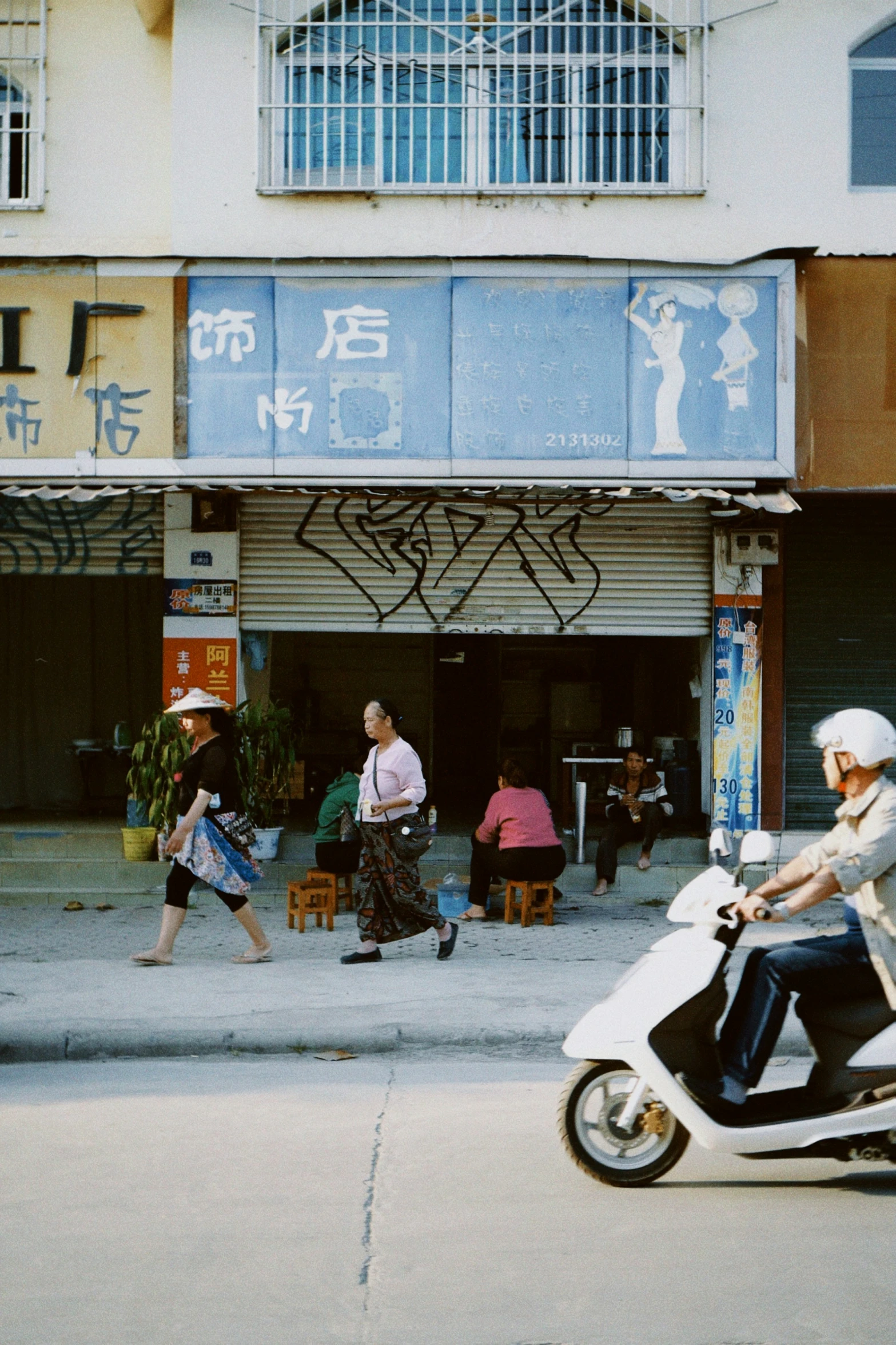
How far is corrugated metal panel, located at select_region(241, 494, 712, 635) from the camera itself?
11.4 m

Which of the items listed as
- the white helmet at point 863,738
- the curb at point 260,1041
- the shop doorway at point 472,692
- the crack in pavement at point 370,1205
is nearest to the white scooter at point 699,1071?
the white helmet at point 863,738

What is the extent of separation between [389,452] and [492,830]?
127 inches

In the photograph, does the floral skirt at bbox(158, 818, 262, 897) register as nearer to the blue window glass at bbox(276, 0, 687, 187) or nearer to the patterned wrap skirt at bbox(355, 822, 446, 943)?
the patterned wrap skirt at bbox(355, 822, 446, 943)

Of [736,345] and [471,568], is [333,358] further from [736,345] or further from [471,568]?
[736,345]

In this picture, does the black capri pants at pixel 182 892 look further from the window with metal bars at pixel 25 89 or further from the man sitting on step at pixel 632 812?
the window with metal bars at pixel 25 89

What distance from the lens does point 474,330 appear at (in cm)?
1091

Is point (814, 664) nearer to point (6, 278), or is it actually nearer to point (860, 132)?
point (860, 132)

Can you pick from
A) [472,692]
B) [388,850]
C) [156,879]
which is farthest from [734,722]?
[156,879]

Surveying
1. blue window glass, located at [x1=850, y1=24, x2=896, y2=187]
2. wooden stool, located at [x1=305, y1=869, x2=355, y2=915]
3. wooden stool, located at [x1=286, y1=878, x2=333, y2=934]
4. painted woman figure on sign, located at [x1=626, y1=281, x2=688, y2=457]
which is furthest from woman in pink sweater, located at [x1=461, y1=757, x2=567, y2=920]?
blue window glass, located at [x1=850, y1=24, x2=896, y2=187]

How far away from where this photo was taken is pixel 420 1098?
597 centimetres

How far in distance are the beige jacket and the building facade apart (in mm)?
5852

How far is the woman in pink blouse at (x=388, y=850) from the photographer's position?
8.48 meters

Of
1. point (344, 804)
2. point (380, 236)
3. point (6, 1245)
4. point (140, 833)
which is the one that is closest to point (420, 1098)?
point (6, 1245)

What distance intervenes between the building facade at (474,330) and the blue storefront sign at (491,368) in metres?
0.02
